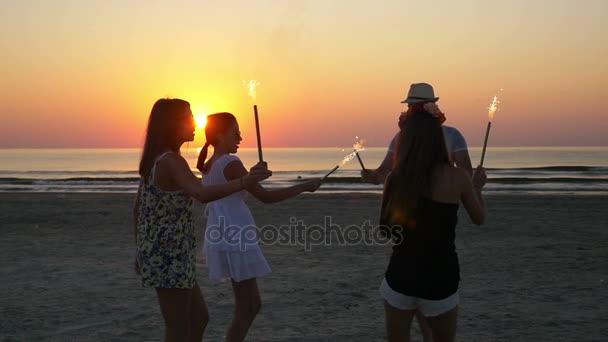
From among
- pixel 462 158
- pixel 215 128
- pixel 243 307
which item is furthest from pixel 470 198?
pixel 215 128

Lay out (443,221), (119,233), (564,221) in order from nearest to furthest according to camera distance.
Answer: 1. (443,221)
2. (119,233)
3. (564,221)

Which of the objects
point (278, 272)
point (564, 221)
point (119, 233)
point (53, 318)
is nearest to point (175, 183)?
point (53, 318)

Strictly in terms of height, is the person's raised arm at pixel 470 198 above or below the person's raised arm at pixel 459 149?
above

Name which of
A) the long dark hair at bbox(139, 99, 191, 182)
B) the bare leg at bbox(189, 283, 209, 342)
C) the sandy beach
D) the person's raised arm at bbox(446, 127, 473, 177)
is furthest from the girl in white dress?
the sandy beach

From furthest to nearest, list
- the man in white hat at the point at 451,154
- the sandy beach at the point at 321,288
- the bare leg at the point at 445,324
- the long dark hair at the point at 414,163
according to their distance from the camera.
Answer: the sandy beach at the point at 321,288 < the man in white hat at the point at 451,154 < the bare leg at the point at 445,324 < the long dark hair at the point at 414,163

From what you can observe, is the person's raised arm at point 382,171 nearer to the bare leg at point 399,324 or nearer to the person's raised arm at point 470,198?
the person's raised arm at point 470,198

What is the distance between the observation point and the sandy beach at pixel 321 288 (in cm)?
588

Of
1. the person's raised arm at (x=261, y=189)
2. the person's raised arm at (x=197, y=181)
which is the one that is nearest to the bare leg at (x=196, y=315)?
the person's raised arm at (x=261, y=189)

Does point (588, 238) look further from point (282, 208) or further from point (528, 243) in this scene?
point (282, 208)

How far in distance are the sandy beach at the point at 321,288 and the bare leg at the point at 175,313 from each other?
7.15ft

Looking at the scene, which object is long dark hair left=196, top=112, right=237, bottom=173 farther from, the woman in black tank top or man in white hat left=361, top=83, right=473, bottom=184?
the woman in black tank top

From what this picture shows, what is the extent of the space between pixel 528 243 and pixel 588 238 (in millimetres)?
1381

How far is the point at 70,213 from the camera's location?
17.2 m

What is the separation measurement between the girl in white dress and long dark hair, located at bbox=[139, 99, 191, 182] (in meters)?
0.72
